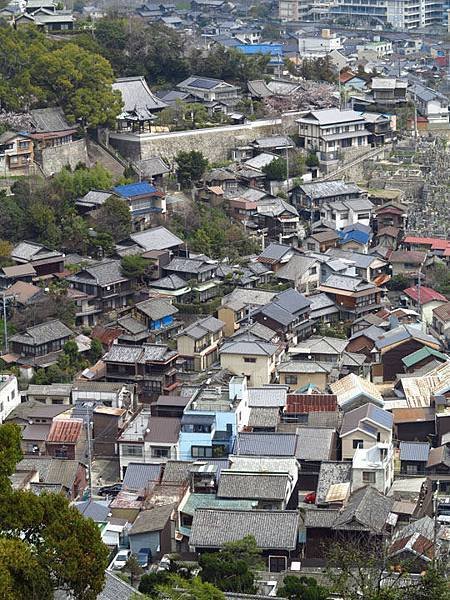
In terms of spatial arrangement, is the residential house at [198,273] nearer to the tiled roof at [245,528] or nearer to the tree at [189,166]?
the tree at [189,166]

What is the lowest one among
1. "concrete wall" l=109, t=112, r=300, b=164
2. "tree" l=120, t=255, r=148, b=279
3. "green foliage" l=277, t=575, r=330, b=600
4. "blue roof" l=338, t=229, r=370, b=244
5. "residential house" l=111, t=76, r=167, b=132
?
"blue roof" l=338, t=229, r=370, b=244

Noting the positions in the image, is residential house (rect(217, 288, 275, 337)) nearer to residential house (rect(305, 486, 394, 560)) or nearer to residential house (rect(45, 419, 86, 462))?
residential house (rect(45, 419, 86, 462))

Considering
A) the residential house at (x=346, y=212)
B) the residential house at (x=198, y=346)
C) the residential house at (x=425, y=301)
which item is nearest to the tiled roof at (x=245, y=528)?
the residential house at (x=198, y=346)

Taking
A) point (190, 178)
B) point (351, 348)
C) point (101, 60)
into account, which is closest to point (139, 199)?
point (190, 178)

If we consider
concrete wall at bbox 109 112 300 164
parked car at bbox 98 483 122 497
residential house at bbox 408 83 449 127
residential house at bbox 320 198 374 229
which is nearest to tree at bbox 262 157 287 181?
residential house at bbox 320 198 374 229

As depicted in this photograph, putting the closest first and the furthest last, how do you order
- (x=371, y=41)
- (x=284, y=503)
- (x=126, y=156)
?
(x=284, y=503)
(x=126, y=156)
(x=371, y=41)

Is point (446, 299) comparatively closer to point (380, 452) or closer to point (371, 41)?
point (380, 452)

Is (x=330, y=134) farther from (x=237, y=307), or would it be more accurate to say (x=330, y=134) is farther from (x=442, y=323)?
(x=237, y=307)
